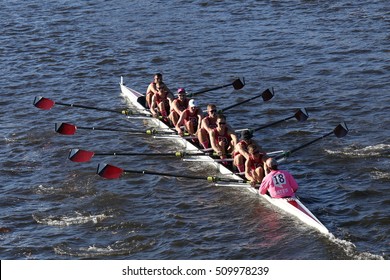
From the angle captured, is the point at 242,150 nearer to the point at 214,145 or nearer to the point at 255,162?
the point at 255,162

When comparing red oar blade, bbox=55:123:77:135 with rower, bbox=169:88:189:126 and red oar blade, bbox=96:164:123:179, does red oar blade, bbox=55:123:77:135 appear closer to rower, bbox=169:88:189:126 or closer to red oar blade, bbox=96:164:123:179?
rower, bbox=169:88:189:126

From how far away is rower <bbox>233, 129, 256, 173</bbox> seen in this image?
23.8 metres

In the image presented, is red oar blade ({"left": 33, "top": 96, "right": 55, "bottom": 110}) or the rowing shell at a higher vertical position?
red oar blade ({"left": 33, "top": 96, "right": 55, "bottom": 110})

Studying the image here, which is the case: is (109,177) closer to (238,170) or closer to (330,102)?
(238,170)

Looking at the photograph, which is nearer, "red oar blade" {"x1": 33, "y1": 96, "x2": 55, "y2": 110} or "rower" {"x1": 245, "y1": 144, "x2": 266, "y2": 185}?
"rower" {"x1": 245, "y1": 144, "x2": 266, "y2": 185}

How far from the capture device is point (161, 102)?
29375mm

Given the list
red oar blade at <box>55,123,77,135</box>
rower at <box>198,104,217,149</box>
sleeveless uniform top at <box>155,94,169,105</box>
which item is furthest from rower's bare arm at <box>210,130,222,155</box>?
red oar blade at <box>55,123,77,135</box>

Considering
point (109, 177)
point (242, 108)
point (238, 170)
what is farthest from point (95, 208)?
point (242, 108)

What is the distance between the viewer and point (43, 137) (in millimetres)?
29656

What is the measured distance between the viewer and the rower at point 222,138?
25312 mm

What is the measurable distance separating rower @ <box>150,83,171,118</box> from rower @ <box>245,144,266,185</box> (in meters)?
6.41

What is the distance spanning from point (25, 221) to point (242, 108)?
1060cm

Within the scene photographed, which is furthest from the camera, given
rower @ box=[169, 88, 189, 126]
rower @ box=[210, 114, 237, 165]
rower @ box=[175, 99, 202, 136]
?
rower @ box=[169, 88, 189, 126]

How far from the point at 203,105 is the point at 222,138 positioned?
6.12 metres
